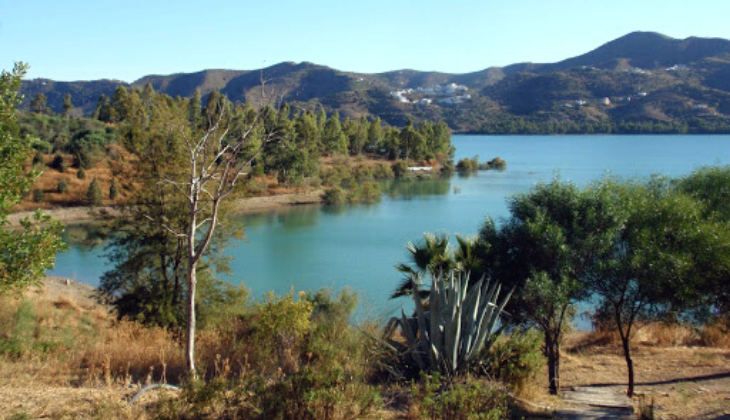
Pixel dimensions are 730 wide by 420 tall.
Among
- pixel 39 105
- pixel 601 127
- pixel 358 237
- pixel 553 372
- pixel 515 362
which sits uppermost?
pixel 39 105

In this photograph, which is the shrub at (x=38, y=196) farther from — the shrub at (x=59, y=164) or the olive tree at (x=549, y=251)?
the olive tree at (x=549, y=251)

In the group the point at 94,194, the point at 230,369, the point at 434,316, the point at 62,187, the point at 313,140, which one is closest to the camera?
the point at 434,316

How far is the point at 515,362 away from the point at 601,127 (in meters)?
150

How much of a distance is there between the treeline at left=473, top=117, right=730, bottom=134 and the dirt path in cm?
13904

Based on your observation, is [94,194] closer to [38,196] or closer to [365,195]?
[38,196]

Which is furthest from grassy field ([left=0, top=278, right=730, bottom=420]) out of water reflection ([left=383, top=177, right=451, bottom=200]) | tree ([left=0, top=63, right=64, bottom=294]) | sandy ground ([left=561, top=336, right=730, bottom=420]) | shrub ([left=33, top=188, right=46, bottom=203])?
water reflection ([left=383, top=177, right=451, bottom=200])

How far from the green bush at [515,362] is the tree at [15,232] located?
15.6ft

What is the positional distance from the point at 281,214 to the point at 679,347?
3585 centimetres

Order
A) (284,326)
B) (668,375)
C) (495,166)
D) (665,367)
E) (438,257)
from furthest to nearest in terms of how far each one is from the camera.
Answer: (495,166) < (438,257) < (665,367) < (668,375) < (284,326)

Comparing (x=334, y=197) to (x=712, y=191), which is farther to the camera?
(x=334, y=197)

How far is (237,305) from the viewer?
12836mm

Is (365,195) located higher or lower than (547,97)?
lower

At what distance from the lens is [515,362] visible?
6.56 metres

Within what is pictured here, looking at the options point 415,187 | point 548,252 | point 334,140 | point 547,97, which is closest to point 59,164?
point 334,140
